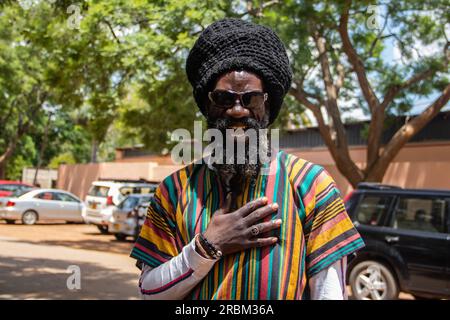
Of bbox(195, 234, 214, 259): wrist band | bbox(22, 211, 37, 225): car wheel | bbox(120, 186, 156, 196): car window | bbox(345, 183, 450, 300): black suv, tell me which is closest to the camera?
bbox(195, 234, 214, 259): wrist band

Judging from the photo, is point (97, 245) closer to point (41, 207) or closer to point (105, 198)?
point (41, 207)

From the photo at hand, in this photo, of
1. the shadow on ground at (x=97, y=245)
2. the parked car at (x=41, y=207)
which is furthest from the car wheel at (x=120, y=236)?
the parked car at (x=41, y=207)

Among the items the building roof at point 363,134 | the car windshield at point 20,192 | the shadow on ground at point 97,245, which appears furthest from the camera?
the building roof at point 363,134

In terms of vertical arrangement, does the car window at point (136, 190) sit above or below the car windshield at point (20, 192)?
above

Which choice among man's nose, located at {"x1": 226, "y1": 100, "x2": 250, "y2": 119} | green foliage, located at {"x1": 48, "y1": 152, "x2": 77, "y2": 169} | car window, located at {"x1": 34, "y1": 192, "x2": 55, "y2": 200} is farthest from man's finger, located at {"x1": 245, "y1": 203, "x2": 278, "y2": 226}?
green foliage, located at {"x1": 48, "y1": 152, "x2": 77, "y2": 169}

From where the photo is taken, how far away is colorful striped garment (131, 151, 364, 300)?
→ 5.82 ft

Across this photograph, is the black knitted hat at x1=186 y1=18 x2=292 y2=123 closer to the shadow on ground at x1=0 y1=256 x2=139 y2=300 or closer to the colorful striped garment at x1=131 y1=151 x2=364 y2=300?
the colorful striped garment at x1=131 y1=151 x2=364 y2=300

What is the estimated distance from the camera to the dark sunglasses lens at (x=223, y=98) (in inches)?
75.1

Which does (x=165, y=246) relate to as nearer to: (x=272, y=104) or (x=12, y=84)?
(x=272, y=104)

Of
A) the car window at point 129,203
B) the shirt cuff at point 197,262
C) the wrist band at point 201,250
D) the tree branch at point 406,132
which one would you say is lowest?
the shirt cuff at point 197,262

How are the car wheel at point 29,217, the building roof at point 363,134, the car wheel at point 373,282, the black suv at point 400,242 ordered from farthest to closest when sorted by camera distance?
the building roof at point 363,134 < the car wheel at point 29,217 < the car wheel at point 373,282 < the black suv at point 400,242

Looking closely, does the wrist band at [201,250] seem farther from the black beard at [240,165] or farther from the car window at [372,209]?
the car window at [372,209]

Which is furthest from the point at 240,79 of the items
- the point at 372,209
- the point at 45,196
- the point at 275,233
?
the point at 45,196

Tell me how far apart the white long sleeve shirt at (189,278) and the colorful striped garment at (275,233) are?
0.10 feet
